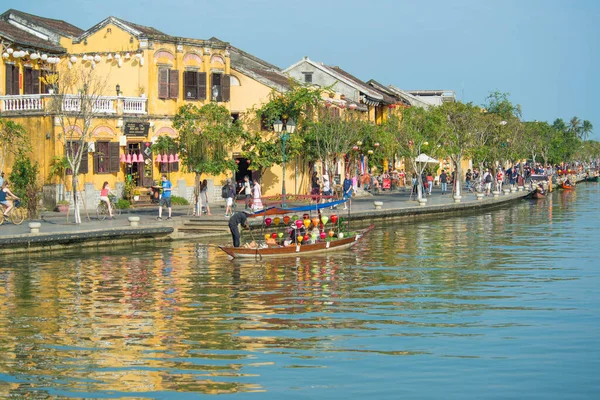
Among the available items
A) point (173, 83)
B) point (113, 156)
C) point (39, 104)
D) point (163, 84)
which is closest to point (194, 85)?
point (173, 83)

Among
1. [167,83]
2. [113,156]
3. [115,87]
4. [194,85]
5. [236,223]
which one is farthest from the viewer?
[194,85]

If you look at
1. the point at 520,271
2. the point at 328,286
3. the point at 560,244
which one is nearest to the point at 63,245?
the point at 328,286

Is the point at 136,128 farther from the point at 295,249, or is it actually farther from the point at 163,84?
the point at 295,249

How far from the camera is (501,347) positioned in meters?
18.8

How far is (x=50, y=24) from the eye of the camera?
177ft

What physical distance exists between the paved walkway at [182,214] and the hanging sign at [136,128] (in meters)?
4.04

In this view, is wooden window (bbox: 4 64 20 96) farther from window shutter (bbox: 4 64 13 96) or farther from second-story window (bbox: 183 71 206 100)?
second-story window (bbox: 183 71 206 100)

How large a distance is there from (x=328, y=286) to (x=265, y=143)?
28.2 meters

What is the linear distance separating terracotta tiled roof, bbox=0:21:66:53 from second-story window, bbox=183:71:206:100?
6.61 m

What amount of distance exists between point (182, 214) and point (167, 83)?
929cm

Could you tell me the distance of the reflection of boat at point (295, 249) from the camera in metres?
32.1

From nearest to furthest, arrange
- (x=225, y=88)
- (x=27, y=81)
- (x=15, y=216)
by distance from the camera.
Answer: (x=15, y=216) < (x=27, y=81) < (x=225, y=88)

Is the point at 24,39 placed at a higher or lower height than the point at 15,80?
higher

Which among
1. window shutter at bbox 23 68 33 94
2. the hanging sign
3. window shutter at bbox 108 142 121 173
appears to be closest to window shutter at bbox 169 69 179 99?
the hanging sign
